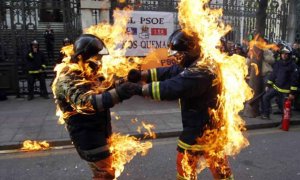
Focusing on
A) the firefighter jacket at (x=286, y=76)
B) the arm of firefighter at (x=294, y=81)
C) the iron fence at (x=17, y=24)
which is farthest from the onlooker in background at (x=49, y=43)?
the arm of firefighter at (x=294, y=81)

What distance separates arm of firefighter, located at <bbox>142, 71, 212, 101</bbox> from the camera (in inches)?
124

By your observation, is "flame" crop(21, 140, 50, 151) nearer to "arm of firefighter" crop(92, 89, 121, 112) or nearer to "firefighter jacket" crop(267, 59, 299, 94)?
"arm of firefighter" crop(92, 89, 121, 112)

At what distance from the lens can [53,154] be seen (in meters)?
6.32

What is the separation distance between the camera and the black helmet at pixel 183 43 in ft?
10.9

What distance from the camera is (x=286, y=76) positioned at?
845 centimetres

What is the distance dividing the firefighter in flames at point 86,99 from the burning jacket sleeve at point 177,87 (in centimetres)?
21

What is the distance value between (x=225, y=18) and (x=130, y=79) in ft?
31.7

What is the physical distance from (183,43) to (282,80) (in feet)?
19.4

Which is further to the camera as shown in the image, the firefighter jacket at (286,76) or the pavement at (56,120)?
the firefighter jacket at (286,76)

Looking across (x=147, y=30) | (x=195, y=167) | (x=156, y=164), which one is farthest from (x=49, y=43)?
(x=195, y=167)

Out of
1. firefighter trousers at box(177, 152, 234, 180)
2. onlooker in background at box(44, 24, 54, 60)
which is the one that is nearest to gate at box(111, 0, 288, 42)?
onlooker in background at box(44, 24, 54, 60)

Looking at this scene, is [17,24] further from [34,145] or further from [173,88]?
[173,88]

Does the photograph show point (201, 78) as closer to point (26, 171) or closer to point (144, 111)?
point (26, 171)

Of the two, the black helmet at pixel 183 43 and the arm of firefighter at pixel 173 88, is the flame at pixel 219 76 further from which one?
the arm of firefighter at pixel 173 88
